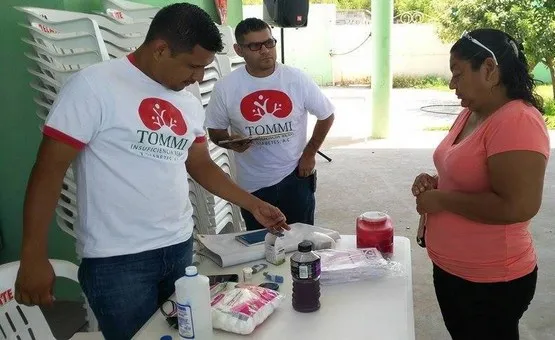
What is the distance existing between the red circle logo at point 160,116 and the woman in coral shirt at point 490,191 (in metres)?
0.84

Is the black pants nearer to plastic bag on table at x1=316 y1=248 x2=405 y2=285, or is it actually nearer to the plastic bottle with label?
plastic bag on table at x1=316 y1=248 x2=405 y2=285

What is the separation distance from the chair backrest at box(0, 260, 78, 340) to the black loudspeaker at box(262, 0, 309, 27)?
3973 millimetres

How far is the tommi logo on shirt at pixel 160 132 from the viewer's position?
1.47m

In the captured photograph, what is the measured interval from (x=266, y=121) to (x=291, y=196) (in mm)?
397

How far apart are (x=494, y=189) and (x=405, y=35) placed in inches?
478

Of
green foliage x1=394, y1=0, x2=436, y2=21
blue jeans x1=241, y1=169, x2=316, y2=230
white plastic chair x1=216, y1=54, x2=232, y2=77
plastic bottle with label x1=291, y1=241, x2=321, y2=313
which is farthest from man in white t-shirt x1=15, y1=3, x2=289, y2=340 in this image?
green foliage x1=394, y1=0, x2=436, y2=21

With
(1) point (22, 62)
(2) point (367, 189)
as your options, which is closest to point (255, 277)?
(1) point (22, 62)

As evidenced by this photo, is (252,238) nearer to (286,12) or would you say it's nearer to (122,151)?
(122,151)

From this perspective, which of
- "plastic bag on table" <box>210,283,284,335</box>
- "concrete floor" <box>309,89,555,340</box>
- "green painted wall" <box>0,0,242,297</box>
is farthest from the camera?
"concrete floor" <box>309,89,555,340</box>

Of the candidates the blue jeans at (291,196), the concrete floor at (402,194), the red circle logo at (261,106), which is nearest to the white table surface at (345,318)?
the blue jeans at (291,196)

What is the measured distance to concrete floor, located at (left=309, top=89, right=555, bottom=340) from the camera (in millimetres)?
2879

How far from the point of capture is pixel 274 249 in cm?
180

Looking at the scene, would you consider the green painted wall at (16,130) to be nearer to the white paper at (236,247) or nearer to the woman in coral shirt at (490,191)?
the white paper at (236,247)

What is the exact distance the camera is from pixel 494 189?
154 centimetres
